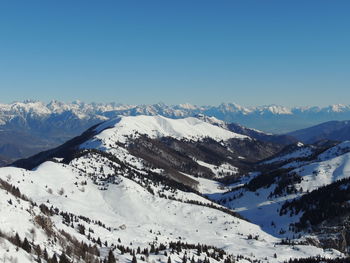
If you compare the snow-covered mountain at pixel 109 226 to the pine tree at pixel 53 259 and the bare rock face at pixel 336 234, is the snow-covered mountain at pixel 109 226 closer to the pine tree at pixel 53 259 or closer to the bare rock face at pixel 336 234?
the pine tree at pixel 53 259

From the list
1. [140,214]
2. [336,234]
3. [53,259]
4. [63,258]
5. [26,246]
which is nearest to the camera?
[53,259]

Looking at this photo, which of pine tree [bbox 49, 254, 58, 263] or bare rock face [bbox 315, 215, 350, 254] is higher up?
pine tree [bbox 49, 254, 58, 263]

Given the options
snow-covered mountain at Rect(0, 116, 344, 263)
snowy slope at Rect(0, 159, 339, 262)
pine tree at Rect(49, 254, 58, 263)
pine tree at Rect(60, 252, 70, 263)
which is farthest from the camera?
snowy slope at Rect(0, 159, 339, 262)

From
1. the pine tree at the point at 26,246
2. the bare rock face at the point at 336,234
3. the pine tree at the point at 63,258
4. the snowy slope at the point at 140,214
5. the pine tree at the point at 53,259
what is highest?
the pine tree at the point at 26,246

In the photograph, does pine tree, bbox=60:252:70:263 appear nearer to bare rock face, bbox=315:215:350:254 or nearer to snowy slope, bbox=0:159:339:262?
snowy slope, bbox=0:159:339:262


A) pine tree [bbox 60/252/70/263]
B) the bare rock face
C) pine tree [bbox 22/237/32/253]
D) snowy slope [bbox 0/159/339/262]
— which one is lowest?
the bare rock face

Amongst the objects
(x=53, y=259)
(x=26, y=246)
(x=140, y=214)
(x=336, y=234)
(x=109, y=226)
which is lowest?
(x=336, y=234)

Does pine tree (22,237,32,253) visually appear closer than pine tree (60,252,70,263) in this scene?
Yes

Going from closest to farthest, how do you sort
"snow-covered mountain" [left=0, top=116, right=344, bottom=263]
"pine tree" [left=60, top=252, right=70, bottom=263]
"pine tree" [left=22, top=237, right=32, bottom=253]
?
"pine tree" [left=22, top=237, right=32, bottom=253] < "pine tree" [left=60, top=252, right=70, bottom=263] < "snow-covered mountain" [left=0, top=116, right=344, bottom=263]

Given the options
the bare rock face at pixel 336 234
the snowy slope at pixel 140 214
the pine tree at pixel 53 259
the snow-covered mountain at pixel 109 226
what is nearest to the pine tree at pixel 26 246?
the snow-covered mountain at pixel 109 226

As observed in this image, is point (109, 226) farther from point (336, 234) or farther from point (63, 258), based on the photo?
point (336, 234)

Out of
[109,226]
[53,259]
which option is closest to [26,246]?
[53,259]

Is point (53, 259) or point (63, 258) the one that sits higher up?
point (53, 259)

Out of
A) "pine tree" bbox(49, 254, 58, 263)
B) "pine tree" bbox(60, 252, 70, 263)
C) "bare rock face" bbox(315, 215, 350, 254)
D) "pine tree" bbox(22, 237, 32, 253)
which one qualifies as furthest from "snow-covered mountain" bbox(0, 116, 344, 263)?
"bare rock face" bbox(315, 215, 350, 254)
